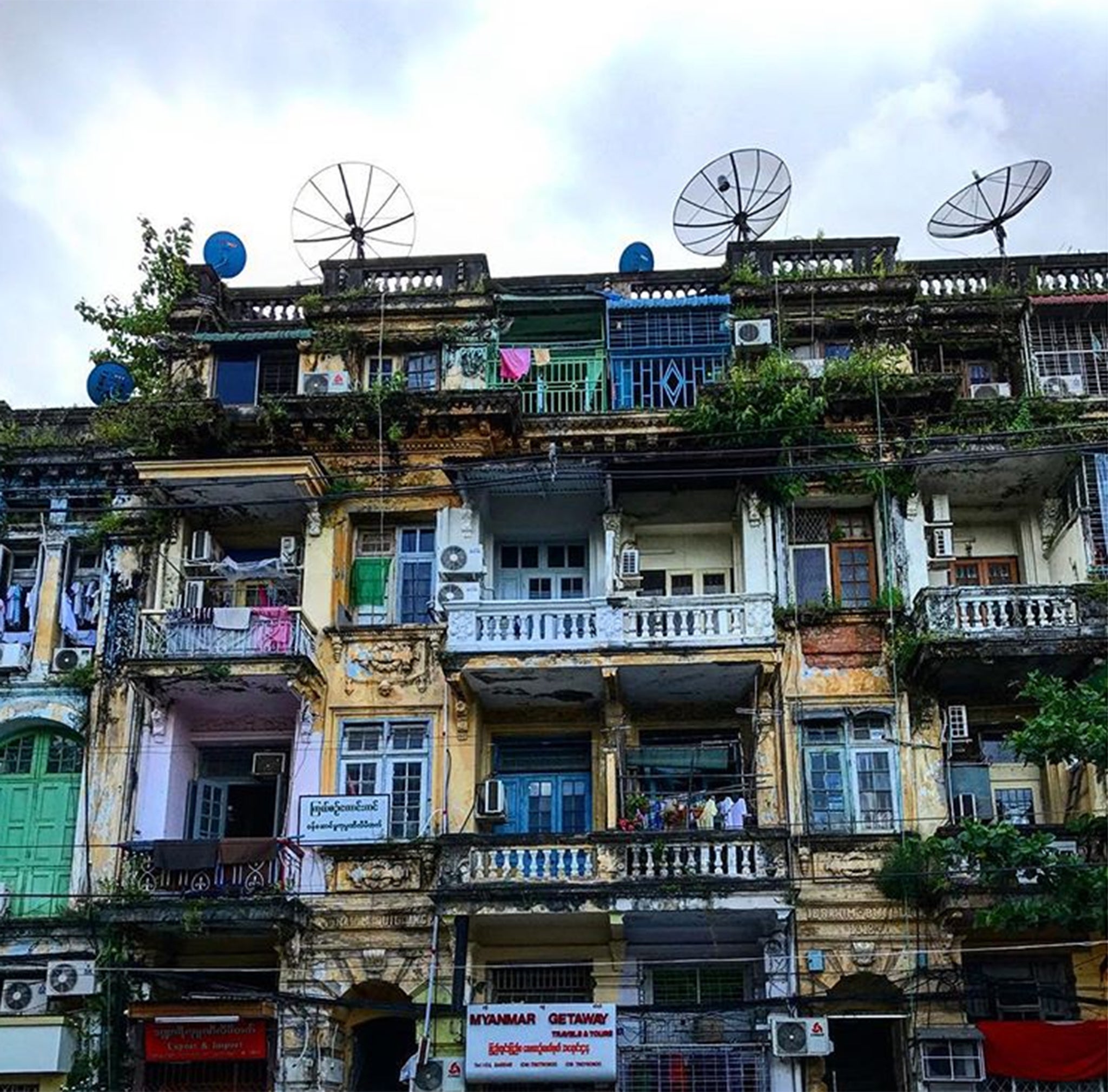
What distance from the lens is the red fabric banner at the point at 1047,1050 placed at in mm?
20031

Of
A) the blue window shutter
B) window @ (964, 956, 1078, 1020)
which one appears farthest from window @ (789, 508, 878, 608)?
the blue window shutter

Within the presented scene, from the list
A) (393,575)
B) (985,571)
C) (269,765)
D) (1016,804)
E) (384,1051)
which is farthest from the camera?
(985,571)

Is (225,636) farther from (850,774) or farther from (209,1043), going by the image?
(850,774)

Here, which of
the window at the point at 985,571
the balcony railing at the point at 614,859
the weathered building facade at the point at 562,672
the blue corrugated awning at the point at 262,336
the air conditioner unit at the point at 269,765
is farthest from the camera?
the blue corrugated awning at the point at 262,336

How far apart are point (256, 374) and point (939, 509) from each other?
1233 centimetres

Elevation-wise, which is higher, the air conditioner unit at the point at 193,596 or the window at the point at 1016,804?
the air conditioner unit at the point at 193,596

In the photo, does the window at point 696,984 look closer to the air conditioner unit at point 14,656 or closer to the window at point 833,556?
the window at point 833,556

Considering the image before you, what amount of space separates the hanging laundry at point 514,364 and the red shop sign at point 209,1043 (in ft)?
37.2

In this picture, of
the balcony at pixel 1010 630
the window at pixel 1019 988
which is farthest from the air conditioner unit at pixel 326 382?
the window at pixel 1019 988

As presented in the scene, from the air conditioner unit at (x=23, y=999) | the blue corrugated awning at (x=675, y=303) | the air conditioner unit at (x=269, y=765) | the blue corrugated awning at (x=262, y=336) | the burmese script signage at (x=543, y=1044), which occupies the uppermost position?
the blue corrugated awning at (x=675, y=303)

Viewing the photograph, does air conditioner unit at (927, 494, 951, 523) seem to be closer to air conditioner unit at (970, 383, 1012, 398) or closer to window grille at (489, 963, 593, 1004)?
air conditioner unit at (970, 383, 1012, 398)

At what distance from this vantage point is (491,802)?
23.1 meters

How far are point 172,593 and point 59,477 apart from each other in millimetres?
3149

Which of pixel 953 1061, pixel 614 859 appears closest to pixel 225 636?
pixel 614 859
